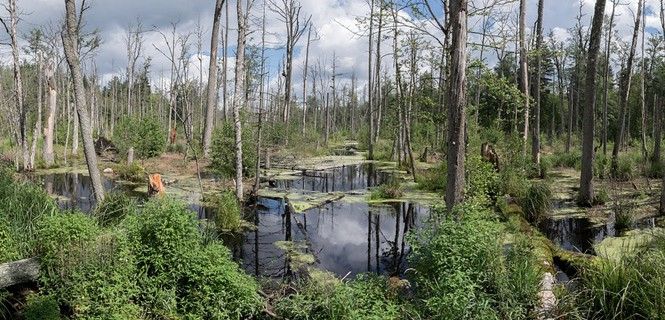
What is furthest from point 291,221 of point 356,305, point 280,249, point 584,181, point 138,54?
point 138,54

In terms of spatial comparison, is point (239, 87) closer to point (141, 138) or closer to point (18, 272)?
point (18, 272)

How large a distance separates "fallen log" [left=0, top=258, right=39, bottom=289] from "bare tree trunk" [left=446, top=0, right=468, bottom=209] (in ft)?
18.1

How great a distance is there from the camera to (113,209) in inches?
324

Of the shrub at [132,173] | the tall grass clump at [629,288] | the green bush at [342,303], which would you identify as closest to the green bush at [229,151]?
the shrub at [132,173]

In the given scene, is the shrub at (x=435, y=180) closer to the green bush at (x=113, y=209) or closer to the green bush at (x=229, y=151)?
the green bush at (x=229, y=151)

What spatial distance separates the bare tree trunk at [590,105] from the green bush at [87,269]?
1169cm

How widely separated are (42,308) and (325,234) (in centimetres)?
659

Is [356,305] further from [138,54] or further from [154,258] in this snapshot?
[138,54]

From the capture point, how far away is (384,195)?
49.5 ft

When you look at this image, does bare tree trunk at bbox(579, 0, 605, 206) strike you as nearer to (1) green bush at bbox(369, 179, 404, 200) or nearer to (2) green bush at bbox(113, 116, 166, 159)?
(1) green bush at bbox(369, 179, 404, 200)

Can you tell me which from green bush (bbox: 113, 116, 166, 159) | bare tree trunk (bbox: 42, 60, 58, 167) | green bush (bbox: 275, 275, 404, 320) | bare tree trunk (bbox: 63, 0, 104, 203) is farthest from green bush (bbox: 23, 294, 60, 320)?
bare tree trunk (bbox: 42, 60, 58, 167)

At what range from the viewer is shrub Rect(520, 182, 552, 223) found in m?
11.6

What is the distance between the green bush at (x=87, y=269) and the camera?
548 cm

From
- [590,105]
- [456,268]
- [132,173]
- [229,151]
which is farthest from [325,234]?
[132,173]
